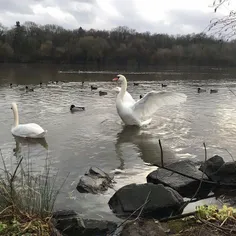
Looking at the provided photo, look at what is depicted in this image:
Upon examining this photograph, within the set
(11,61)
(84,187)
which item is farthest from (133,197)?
(11,61)

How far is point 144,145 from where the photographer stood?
1115 centimetres

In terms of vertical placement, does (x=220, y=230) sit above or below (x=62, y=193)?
above

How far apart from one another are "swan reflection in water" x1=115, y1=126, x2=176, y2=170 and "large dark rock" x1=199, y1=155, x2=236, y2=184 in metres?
1.47

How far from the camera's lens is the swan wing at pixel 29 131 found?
11.4 m

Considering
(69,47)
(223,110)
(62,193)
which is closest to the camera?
(62,193)

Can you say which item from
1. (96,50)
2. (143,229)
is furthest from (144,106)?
(96,50)

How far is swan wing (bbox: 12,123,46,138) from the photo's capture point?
1136cm

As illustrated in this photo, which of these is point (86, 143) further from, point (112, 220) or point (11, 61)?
point (11, 61)

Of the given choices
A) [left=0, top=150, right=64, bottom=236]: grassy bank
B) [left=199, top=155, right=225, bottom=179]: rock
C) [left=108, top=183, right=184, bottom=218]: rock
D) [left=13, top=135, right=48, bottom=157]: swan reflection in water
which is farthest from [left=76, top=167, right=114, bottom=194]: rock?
[left=13, top=135, right=48, bottom=157]: swan reflection in water

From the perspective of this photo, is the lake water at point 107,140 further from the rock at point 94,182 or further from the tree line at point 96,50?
the tree line at point 96,50

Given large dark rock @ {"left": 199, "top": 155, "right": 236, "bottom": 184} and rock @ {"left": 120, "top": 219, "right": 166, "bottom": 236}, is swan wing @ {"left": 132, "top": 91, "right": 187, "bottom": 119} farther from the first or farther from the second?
rock @ {"left": 120, "top": 219, "right": 166, "bottom": 236}

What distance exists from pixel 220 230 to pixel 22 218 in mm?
2364

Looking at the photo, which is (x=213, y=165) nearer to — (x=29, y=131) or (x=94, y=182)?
(x=94, y=182)

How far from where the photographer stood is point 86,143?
11.0 m
